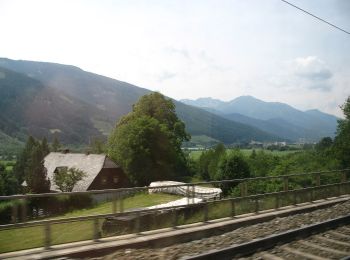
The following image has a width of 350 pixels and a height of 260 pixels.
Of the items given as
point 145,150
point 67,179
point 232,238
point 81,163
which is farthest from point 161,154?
point 232,238

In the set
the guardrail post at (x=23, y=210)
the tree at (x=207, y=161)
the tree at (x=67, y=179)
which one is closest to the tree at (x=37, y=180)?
the tree at (x=67, y=179)

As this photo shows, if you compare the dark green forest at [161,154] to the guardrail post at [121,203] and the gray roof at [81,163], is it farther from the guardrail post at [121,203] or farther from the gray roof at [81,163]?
the guardrail post at [121,203]

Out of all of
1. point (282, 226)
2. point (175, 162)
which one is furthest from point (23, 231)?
point (175, 162)

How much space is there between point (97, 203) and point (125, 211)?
29.6 inches

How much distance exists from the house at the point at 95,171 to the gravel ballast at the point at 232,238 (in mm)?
51108

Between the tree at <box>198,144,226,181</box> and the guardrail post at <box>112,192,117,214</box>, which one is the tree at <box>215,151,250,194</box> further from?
the guardrail post at <box>112,192,117,214</box>

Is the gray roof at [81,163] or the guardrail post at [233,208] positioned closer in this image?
the guardrail post at [233,208]

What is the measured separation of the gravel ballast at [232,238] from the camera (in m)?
9.40

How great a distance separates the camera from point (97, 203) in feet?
37.3

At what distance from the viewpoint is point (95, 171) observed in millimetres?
68188

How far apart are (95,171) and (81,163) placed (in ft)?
18.9

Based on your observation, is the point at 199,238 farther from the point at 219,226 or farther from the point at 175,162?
the point at 175,162

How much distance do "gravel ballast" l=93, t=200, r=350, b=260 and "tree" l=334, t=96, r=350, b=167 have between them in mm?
47469

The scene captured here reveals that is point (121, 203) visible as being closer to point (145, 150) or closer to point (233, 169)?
point (233, 169)
